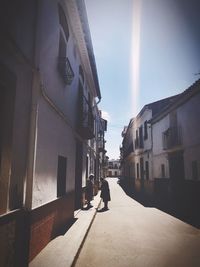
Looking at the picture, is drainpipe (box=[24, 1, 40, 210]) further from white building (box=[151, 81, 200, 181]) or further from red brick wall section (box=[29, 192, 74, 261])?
white building (box=[151, 81, 200, 181])

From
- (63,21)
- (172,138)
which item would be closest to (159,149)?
(172,138)

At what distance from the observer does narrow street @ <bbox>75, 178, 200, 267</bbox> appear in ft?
15.8

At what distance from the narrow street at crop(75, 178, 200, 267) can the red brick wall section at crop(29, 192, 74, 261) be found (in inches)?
32.9

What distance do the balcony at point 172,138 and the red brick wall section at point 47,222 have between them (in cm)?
855

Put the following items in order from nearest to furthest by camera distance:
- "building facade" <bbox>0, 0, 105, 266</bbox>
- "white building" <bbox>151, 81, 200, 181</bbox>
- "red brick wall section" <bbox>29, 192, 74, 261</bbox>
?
"building facade" <bbox>0, 0, 105, 266</bbox> < "red brick wall section" <bbox>29, 192, 74, 261</bbox> < "white building" <bbox>151, 81, 200, 181</bbox>

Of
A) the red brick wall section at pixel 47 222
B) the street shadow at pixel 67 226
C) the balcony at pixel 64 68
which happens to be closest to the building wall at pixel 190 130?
the street shadow at pixel 67 226

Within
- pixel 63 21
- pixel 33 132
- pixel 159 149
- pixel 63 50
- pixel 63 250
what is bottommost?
pixel 63 250

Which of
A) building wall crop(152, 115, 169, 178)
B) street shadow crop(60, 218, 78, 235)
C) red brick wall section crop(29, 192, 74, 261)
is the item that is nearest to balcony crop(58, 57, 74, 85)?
red brick wall section crop(29, 192, 74, 261)

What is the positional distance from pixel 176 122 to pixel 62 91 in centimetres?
924

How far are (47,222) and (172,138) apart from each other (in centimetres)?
1088

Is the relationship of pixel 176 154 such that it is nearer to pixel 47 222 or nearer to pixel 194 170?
pixel 194 170

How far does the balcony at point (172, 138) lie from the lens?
13.9 meters

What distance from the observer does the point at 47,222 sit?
5355 mm

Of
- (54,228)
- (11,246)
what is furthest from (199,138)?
(11,246)
